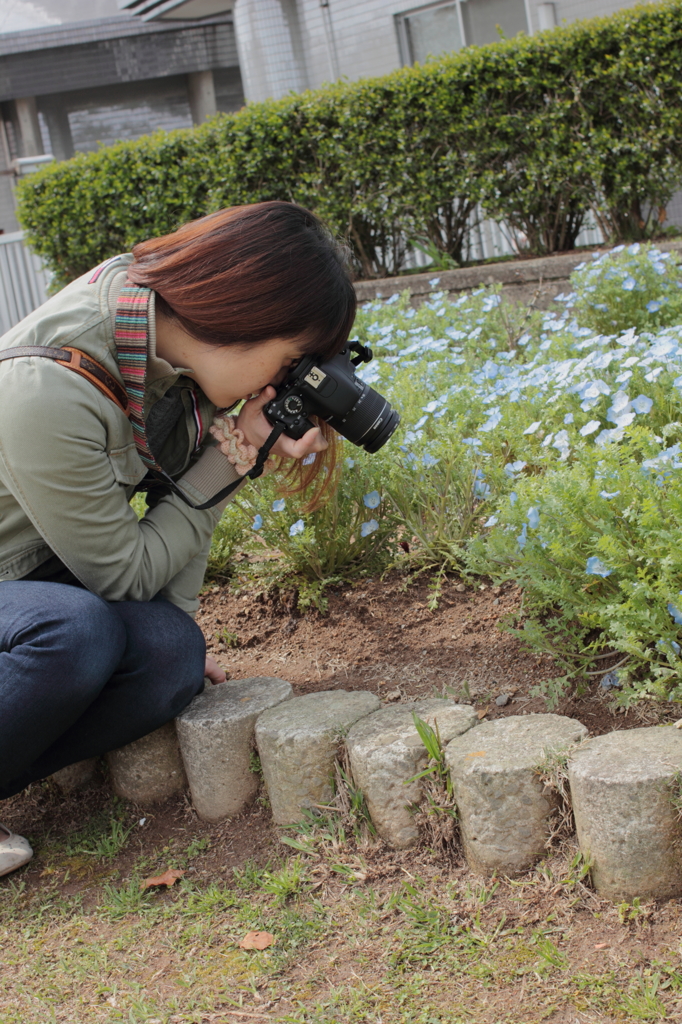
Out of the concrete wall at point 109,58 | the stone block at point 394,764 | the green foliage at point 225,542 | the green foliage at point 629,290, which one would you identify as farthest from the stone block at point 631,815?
the concrete wall at point 109,58

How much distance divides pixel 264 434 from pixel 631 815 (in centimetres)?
105

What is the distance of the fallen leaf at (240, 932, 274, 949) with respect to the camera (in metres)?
1.63

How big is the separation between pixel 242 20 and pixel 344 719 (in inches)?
380

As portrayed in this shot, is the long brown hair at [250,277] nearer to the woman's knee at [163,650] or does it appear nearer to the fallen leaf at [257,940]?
the woman's knee at [163,650]

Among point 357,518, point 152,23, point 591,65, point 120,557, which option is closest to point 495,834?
point 120,557

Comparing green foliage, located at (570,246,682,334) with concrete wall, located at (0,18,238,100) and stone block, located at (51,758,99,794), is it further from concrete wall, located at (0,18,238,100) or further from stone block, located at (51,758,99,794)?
concrete wall, located at (0,18,238,100)

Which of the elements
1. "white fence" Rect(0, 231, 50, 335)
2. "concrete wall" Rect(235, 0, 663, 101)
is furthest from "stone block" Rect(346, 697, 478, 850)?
"white fence" Rect(0, 231, 50, 335)

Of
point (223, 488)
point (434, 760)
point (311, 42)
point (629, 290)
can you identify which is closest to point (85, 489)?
point (223, 488)

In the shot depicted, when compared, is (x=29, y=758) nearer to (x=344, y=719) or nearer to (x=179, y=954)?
(x=179, y=954)

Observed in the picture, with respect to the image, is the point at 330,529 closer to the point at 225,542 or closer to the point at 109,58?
the point at 225,542

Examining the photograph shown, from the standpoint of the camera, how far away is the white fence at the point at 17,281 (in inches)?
384

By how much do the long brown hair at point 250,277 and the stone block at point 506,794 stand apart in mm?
868

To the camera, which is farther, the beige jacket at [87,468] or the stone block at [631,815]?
the beige jacket at [87,468]

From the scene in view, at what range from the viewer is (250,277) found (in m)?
1.73
